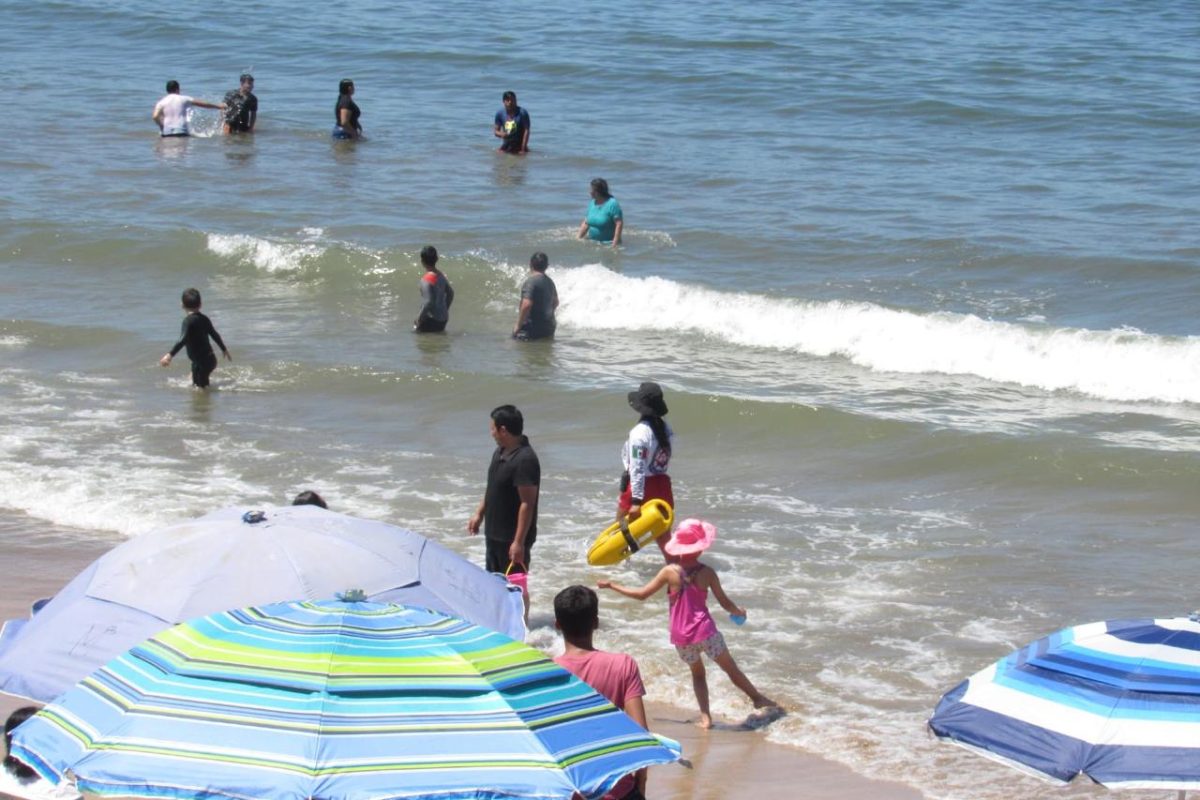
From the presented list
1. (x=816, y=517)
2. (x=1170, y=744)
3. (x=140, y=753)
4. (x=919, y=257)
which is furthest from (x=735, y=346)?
(x=140, y=753)

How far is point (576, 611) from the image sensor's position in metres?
5.65

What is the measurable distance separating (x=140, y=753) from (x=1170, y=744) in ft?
11.0

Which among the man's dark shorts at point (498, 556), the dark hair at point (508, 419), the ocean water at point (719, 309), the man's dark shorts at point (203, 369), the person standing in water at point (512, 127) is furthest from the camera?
the person standing in water at point (512, 127)

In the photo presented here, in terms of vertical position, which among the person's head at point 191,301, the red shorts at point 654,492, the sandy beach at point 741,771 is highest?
the person's head at point 191,301

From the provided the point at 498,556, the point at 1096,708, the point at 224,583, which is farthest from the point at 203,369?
the point at 1096,708

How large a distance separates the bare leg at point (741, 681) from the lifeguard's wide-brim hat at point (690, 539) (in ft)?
2.00

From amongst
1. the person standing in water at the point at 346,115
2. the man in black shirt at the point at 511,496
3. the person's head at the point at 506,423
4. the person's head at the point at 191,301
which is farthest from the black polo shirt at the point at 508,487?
the person standing in water at the point at 346,115

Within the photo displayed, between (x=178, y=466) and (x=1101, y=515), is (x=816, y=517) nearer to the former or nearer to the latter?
(x=1101, y=515)

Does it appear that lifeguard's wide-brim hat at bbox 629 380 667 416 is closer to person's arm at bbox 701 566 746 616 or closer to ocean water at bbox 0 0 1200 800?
ocean water at bbox 0 0 1200 800

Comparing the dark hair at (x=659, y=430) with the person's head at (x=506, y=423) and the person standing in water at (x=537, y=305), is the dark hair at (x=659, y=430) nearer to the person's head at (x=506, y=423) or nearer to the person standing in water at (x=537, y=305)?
the person's head at (x=506, y=423)

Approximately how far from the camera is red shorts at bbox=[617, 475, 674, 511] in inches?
398

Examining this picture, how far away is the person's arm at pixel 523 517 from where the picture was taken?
342 inches

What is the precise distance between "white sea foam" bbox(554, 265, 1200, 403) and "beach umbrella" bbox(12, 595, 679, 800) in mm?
11583

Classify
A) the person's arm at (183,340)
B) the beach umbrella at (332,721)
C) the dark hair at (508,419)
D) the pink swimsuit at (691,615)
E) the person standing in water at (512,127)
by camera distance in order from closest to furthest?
1. the beach umbrella at (332,721)
2. the pink swimsuit at (691,615)
3. the dark hair at (508,419)
4. the person's arm at (183,340)
5. the person standing in water at (512,127)
